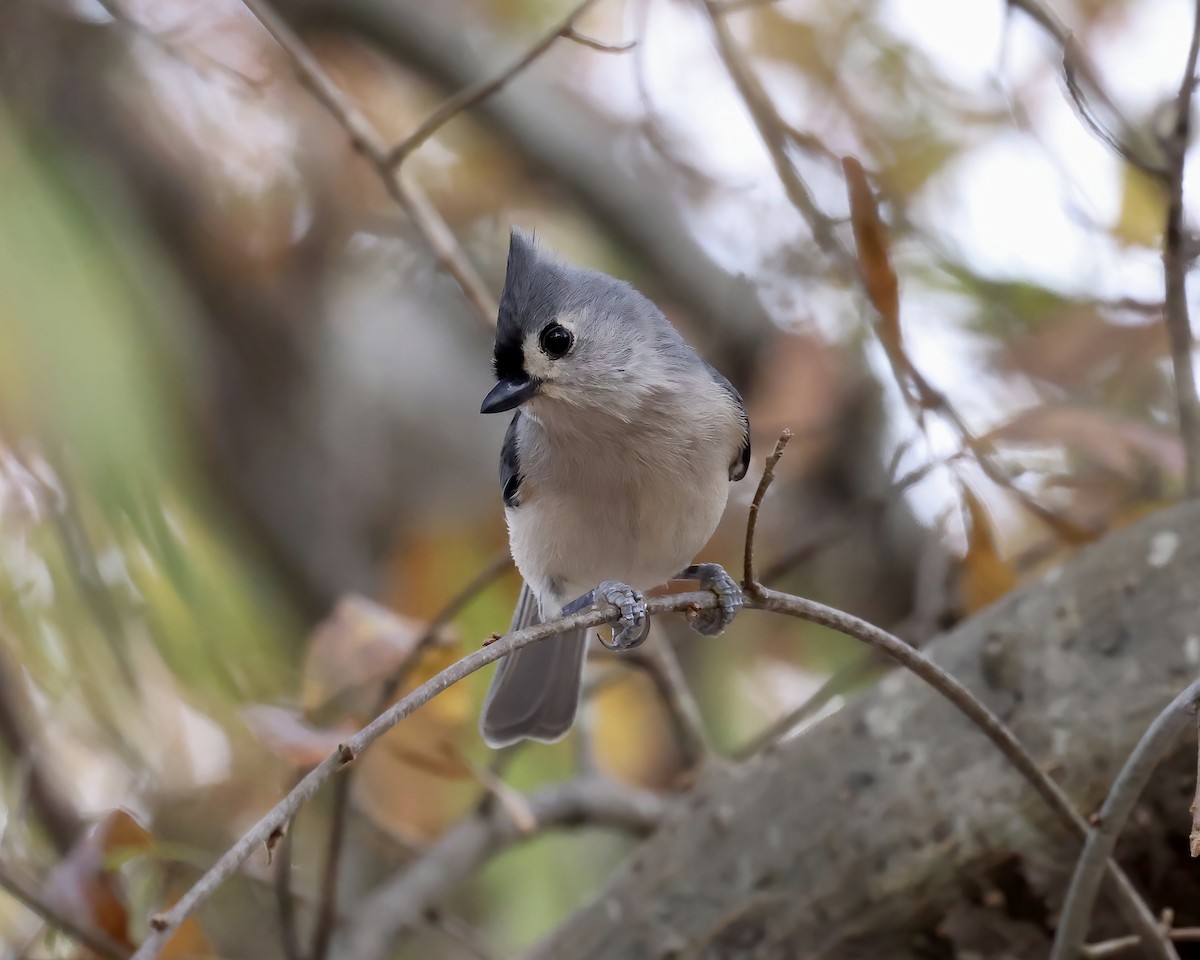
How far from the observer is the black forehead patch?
1127 millimetres

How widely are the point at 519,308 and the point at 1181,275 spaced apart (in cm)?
63

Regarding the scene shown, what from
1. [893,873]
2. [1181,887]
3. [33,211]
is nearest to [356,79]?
[33,211]

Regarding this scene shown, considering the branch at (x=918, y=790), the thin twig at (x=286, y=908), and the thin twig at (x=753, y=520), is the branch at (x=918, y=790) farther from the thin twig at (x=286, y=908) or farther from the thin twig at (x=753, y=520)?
the thin twig at (x=753, y=520)

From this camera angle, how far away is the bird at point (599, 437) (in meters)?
1.14

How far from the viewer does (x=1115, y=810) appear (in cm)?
78

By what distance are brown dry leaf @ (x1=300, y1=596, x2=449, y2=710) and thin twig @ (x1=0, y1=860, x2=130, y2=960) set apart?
278 millimetres

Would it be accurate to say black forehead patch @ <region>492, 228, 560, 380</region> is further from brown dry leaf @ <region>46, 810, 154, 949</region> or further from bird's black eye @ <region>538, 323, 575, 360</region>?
brown dry leaf @ <region>46, 810, 154, 949</region>

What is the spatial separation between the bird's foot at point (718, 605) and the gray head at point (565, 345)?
183 mm

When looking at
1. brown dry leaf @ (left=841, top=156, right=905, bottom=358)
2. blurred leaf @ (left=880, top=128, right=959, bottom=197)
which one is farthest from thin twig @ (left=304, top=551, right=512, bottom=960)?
blurred leaf @ (left=880, top=128, right=959, bottom=197)

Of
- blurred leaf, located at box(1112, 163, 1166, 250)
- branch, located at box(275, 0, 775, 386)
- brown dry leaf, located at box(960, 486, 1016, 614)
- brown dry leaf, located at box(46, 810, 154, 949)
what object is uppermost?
branch, located at box(275, 0, 775, 386)

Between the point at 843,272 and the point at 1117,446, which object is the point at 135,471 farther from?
the point at 1117,446

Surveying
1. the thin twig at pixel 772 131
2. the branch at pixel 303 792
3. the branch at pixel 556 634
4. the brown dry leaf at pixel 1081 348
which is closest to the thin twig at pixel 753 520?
the branch at pixel 556 634

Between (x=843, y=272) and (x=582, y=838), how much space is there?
42.2 inches

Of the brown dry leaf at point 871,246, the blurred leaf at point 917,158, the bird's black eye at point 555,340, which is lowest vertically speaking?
the brown dry leaf at point 871,246
